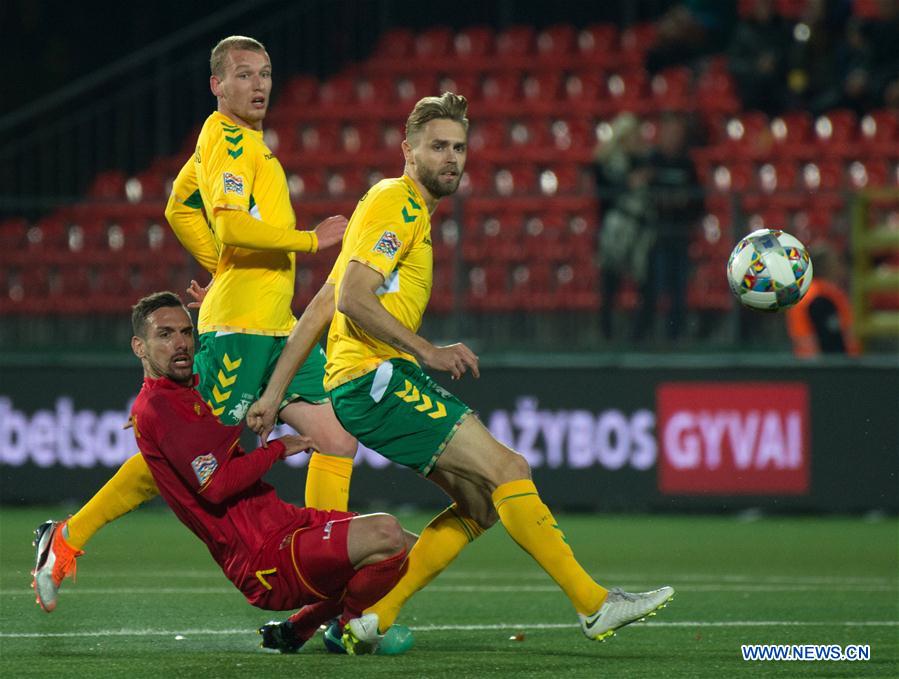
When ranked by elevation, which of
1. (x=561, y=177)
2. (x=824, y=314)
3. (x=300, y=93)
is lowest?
(x=824, y=314)

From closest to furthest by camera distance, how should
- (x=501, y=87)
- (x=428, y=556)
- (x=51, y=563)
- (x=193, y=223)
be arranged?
(x=428, y=556)
(x=51, y=563)
(x=193, y=223)
(x=501, y=87)

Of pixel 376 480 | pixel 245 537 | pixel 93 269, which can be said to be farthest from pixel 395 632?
pixel 93 269

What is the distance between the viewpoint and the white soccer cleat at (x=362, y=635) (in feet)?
19.8

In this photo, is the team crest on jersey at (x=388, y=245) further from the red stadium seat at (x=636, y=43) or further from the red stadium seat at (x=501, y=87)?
the red stadium seat at (x=636, y=43)

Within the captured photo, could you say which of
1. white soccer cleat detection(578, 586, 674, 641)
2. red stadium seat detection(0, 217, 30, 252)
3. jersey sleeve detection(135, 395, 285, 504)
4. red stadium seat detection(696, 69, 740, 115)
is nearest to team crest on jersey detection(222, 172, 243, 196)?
jersey sleeve detection(135, 395, 285, 504)

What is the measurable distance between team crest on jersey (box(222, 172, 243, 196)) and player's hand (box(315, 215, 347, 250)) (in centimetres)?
34

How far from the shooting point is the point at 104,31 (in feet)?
63.4

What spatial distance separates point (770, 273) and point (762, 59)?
9311 mm

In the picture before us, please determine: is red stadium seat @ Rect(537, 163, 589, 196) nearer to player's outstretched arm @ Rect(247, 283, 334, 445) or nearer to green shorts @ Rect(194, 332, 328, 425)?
green shorts @ Rect(194, 332, 328, 425)

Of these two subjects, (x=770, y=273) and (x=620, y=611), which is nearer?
(x=620, y=611)

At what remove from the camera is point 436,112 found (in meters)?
6.07

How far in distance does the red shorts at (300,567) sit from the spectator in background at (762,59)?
11.4 m

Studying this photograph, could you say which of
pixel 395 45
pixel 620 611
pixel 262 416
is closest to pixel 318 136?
pixel 395 45

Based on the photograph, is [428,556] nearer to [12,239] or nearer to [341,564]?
[341,564]
